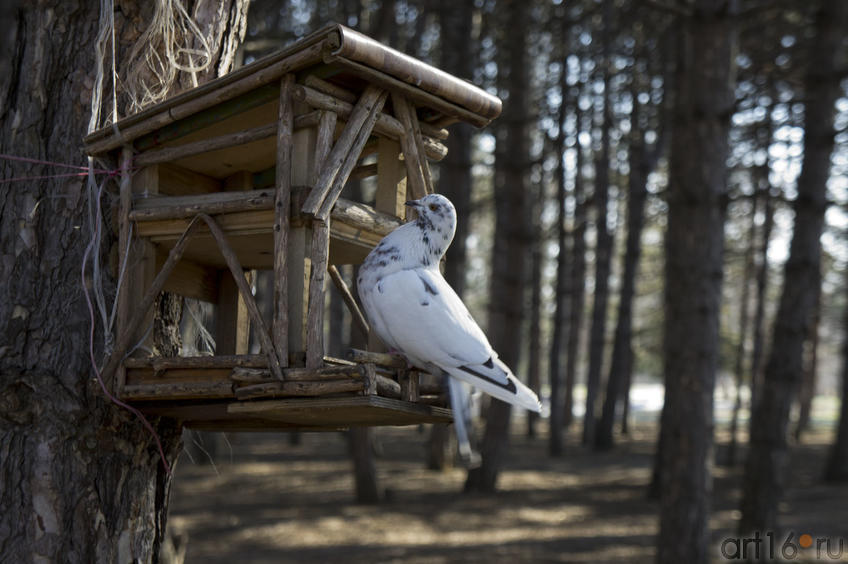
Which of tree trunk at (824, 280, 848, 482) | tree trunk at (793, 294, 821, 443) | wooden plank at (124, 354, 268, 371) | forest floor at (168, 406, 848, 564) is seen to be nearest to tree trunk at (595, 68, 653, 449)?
forest floor at (168, 406, 848, 564)

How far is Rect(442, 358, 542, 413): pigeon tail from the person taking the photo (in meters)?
2.92

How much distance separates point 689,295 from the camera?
754 cm

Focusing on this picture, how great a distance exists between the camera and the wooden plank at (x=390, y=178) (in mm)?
3656

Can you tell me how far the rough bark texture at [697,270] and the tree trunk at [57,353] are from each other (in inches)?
206

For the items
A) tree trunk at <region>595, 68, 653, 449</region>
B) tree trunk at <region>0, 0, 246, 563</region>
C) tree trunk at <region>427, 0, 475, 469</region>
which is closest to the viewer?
tree trunk at <region>0, 0, 246, 563</region>

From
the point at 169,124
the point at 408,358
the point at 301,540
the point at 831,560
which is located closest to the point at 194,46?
the point at 169,124

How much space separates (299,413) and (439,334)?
58cm

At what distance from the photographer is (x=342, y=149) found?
3150 mm

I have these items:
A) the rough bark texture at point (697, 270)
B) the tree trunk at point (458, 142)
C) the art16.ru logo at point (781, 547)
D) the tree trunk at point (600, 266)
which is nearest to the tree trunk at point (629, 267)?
the tree trunk at point (600, 266)

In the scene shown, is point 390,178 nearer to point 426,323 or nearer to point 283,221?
point 283,221

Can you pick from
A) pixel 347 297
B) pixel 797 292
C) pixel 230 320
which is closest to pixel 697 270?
pixel 797 292

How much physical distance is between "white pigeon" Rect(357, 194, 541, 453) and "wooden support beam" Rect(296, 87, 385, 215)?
12.7 inches

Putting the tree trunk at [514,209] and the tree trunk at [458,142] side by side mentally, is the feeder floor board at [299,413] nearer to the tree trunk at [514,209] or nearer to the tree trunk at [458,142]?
the tree trunk at [514,209]

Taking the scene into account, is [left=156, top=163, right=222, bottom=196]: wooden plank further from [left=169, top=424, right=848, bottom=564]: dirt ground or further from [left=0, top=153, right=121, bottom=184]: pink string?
[left=169, top=424, right=848, bottom=564]: dirt ground
